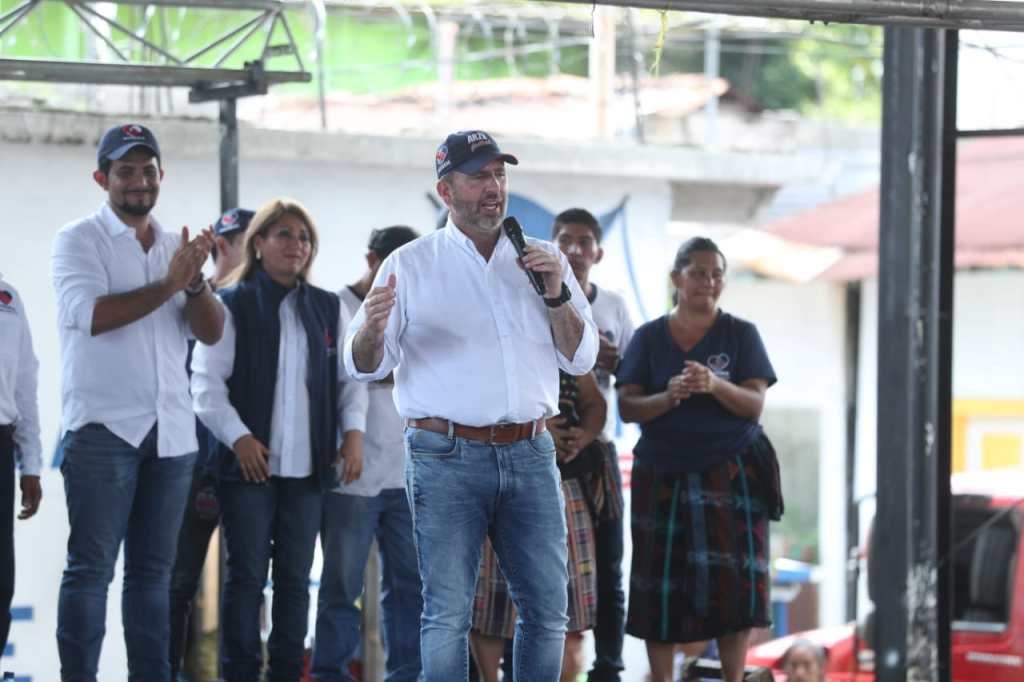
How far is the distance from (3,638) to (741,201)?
6202 millimetres

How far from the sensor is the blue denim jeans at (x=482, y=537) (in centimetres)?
457

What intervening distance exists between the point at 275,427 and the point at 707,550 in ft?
5.41

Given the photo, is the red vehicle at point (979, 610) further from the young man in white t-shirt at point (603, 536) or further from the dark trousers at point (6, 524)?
the dark trousers at point (6, 524)

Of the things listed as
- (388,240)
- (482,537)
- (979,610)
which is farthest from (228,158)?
(979,610)

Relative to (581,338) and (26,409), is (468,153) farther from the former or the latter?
(26,409)

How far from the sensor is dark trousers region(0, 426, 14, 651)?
5.19m

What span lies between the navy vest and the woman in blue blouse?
1.12 metres

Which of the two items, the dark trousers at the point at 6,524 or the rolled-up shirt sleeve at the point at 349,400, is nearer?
the dark trousers at the point at 6,524

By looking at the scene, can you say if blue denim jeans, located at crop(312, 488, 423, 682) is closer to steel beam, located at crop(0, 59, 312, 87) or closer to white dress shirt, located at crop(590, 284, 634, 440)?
white dress shirt, located at crop(590, 284, 634, 440)

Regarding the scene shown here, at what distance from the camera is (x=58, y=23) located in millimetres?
8797

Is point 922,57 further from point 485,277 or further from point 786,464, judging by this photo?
point 786,464

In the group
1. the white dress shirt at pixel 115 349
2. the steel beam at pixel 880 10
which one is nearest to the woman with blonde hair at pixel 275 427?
the white dress shirt at pixel 115 349

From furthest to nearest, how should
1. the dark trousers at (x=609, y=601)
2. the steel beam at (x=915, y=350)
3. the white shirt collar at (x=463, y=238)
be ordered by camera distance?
1. the steel beam at (x=915, y=350)
2. the dark trousers at (x=609, y=601)
3. the white shirt collar at (x=463, y=238)

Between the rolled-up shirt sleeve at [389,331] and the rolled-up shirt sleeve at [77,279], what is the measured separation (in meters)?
0.99
